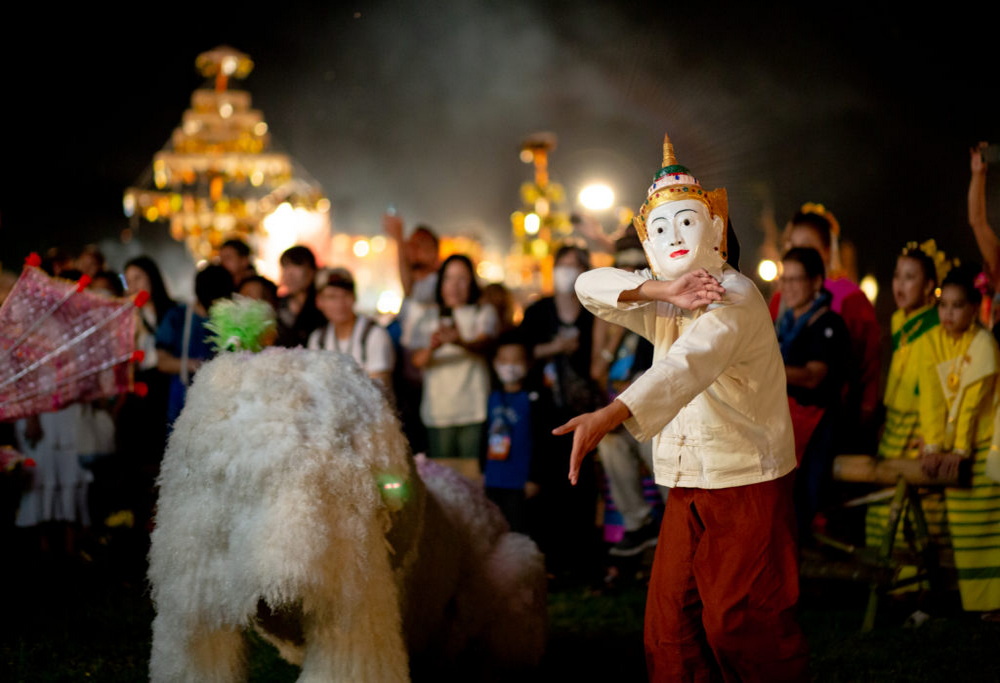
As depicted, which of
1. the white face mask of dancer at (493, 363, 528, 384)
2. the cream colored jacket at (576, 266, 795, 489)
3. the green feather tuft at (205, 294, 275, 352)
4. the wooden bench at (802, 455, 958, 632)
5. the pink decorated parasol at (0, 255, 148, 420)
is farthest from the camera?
the white face mask of dancer at (493, 363, 528, 384)

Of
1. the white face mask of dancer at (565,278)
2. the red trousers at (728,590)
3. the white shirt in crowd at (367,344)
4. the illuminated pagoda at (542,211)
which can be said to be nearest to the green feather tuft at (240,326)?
the red trousers at (728,590)

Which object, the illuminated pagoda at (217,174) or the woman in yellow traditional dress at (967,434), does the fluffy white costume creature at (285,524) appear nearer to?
the woman in yellow traditional dress at (967,434)

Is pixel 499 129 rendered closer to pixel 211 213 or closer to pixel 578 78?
pixel 578 78

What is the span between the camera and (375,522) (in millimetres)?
3002

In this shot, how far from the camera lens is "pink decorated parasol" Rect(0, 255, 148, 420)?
441 centimetres

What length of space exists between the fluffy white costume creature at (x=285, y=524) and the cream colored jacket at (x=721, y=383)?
852 mm

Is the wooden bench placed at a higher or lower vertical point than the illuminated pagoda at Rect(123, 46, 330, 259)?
lower

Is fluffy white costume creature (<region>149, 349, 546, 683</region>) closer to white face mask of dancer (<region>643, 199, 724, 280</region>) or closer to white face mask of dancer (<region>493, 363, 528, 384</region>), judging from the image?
white face mask of dancer (<region>643, 199, 724, 280</region>)

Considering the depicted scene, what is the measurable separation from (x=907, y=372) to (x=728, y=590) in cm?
291

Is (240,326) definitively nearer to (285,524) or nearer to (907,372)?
(285,524)

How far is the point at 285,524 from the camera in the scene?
271 cm

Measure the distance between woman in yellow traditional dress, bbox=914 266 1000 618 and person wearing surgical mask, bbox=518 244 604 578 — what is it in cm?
197

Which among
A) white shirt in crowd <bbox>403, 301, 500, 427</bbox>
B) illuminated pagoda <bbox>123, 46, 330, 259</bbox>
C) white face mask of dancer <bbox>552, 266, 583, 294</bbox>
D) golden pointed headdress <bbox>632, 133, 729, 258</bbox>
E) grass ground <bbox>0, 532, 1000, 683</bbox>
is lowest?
grass ground <bbox>0, 532, 1000, 683</bbox>

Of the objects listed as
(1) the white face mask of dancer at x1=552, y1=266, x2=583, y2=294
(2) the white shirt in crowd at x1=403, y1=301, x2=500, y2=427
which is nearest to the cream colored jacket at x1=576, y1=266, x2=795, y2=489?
(2) the white shirt in crowd at x1=403, y1=301, x2=500, y2=427
